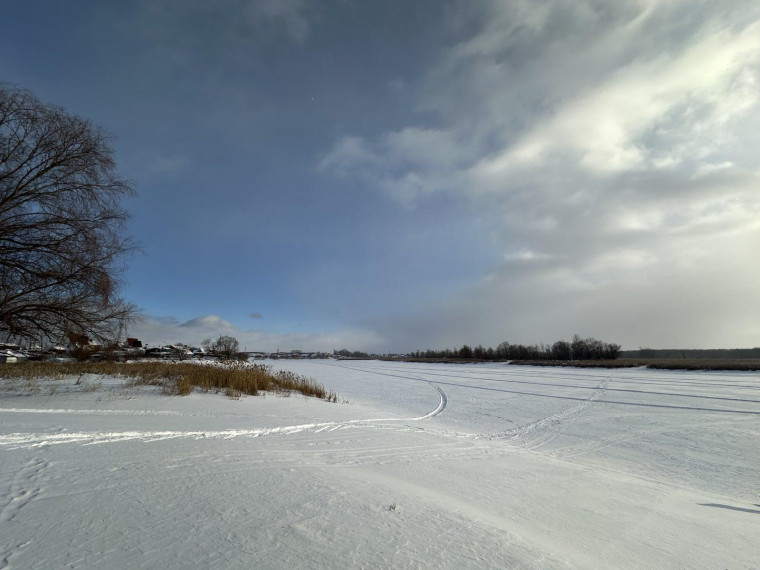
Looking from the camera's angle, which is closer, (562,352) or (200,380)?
(200,380)

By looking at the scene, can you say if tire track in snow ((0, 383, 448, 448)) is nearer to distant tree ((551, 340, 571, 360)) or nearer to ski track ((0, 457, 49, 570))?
ski track ((0, 457, 49, 570))

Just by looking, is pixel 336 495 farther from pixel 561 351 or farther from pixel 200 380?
pixel 561 351

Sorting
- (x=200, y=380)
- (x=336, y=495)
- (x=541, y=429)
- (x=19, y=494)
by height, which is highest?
(x=200, y=380)

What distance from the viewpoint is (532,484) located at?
4898mm

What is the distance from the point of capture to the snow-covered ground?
2.39m

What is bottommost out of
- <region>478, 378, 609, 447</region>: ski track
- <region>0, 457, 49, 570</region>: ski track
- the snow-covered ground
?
<region>478, 378, 609, 447</region>: ski track

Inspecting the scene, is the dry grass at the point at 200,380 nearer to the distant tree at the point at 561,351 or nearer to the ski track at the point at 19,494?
the ski track at the point at 19,494

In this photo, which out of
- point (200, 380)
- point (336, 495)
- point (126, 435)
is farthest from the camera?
point (200, 380)

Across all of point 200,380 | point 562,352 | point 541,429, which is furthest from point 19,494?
point 562,352

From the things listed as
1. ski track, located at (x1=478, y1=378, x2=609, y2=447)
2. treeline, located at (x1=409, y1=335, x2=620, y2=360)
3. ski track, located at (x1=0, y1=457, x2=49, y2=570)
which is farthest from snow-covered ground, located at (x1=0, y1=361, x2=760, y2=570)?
treeline, located at (x1=409, y1=335, x2=620, y2=360)

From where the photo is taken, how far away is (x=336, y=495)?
11.1 ft

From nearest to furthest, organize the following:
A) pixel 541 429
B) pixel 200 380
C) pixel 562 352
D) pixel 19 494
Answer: pixel 19 494, pixel 541 429, pixel 200 380, pixel 562 352

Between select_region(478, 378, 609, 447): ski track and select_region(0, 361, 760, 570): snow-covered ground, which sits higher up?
select_region(0, 361, 760, 570): snow-covered ground

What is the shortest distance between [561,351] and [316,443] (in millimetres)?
98202
